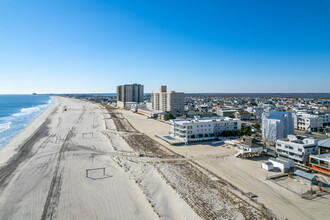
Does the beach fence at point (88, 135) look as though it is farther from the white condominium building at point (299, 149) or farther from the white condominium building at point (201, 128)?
the white condominium building at point (299, 149)

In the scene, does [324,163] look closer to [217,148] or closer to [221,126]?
[217,148]

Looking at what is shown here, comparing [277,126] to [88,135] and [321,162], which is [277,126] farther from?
[88,135]

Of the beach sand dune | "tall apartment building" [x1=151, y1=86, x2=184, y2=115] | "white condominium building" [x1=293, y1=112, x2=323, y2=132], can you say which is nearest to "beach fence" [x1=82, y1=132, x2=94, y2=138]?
the beach sand dune

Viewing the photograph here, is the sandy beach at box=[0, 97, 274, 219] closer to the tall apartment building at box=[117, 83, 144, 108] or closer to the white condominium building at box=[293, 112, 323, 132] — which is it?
the white condominium building at box=[293, 112, 323, 132]

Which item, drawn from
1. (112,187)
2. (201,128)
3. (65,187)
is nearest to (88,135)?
(201,128)

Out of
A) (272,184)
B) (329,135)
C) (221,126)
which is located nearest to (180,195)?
(272,184)
